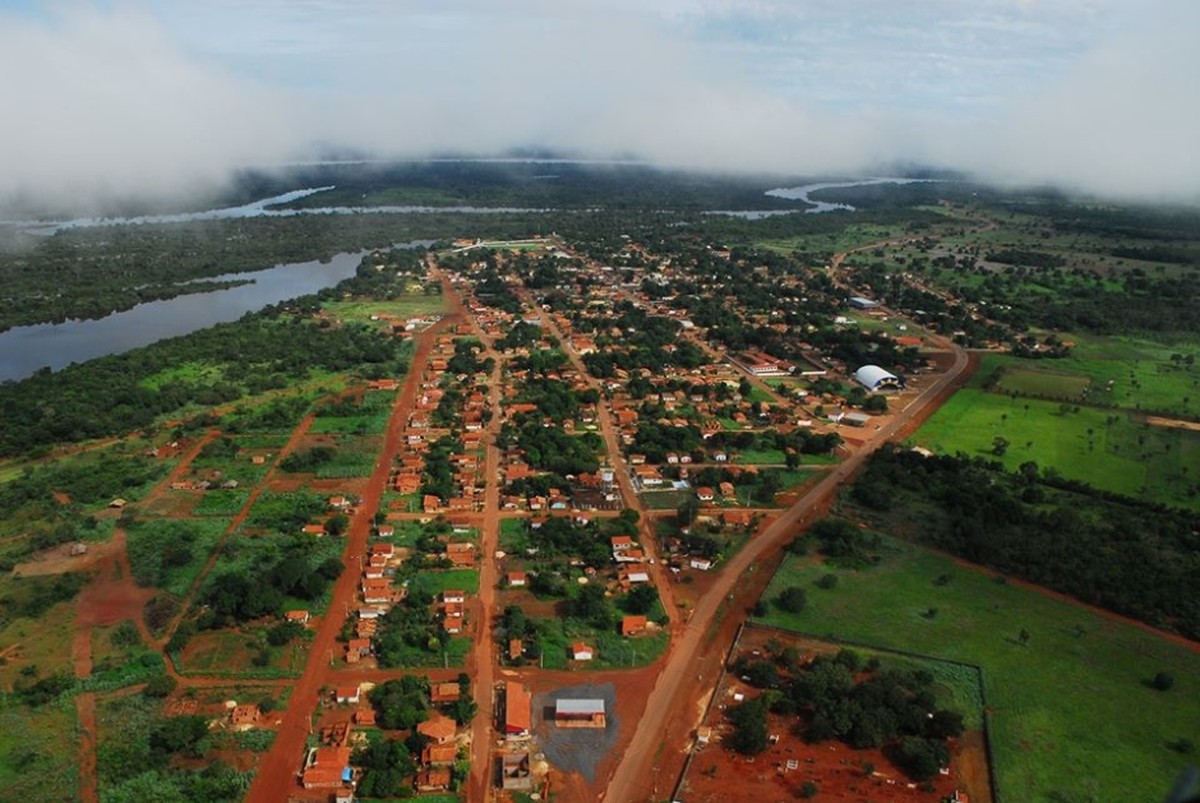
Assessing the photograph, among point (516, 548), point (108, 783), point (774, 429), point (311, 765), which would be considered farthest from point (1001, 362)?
point (108, 783)

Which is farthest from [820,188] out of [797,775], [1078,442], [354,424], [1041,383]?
[797,775]

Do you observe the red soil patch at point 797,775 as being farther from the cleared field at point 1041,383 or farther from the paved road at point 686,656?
the cleared field at point 1041,383

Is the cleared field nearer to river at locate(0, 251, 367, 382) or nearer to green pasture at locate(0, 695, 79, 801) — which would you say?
green pasture at locate(0, 695, 79, 801)

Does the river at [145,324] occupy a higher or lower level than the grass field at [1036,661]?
higher

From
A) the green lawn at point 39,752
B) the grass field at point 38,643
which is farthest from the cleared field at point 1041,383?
the green lawn at point 39,752

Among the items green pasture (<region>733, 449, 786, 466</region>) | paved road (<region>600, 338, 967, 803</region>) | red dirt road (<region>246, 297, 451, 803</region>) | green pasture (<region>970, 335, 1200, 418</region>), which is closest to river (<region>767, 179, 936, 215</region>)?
green pasture (<region>970, 335, 1200, 418</region>)
